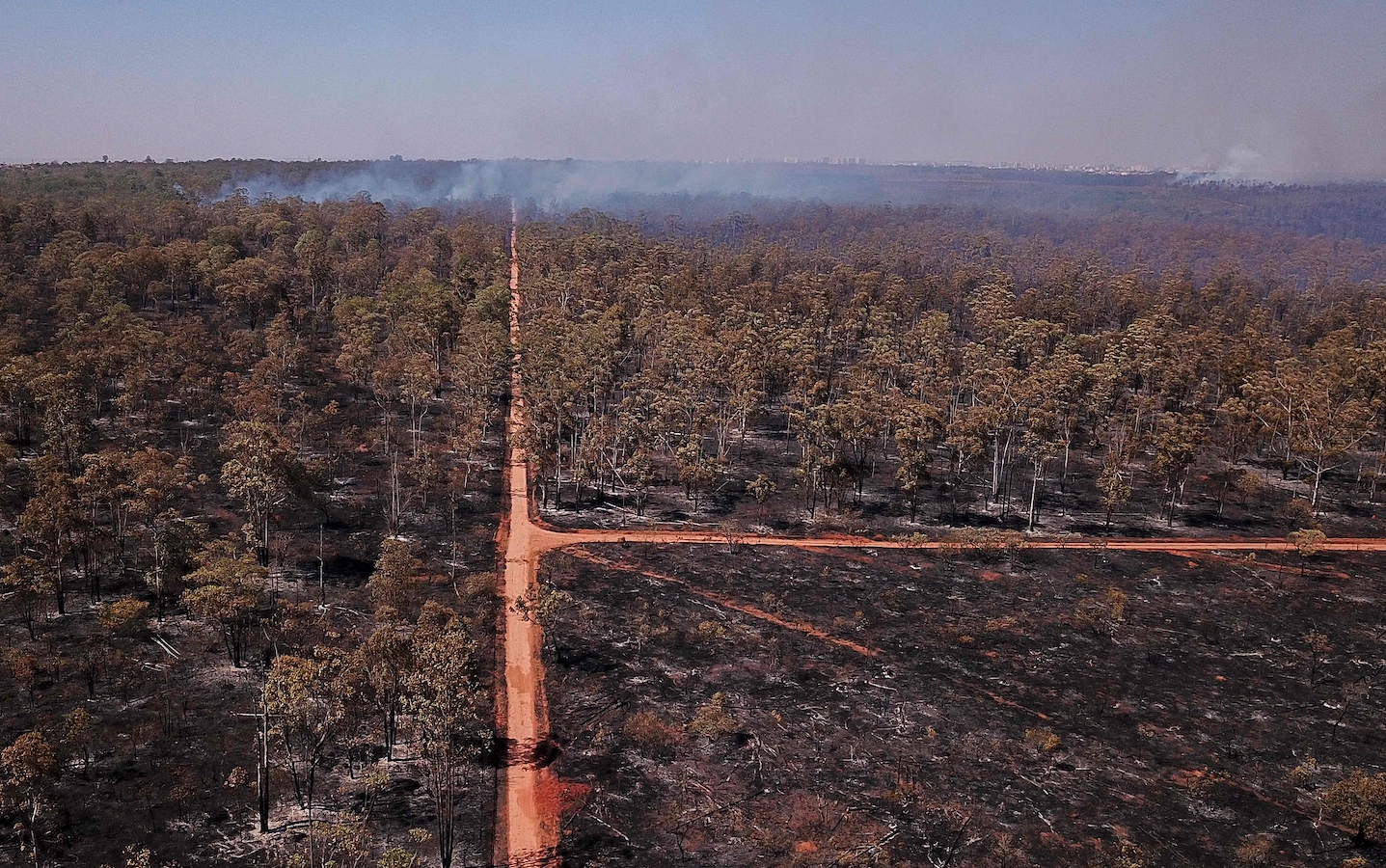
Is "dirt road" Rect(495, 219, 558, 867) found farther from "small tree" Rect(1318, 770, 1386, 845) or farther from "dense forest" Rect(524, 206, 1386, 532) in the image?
"small tree" Rect(1318, 770, 1386, 845)

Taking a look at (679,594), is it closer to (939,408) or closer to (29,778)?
(29,778)

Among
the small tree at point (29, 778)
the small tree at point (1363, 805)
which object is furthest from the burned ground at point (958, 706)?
the small tree at point (29, 778)

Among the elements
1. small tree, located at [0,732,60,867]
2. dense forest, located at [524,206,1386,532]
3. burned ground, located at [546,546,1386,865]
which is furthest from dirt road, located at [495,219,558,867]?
small tree, located at [0,732,60,867]

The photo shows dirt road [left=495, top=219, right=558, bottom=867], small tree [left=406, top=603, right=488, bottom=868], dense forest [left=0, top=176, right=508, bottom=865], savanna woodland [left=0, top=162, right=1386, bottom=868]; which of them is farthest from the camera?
savanna woodland [left=0, top=162, right=1386, bottom=868]

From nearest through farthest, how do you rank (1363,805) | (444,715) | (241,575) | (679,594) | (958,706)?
(444,715) → (1363,805) → (241,575) → (958,706) → (679,594)

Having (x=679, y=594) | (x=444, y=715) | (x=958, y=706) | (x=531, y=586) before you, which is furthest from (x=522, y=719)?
(x=958, y=706)

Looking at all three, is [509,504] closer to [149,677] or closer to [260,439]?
[260,439]

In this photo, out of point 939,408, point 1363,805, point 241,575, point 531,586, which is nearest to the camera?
point 1363,805
